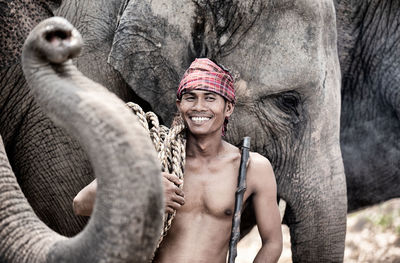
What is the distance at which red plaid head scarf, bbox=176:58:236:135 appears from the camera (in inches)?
106

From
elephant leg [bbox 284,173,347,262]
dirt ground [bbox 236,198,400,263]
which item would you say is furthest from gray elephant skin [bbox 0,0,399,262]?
dirt ground [bbox 236,198,400,263]

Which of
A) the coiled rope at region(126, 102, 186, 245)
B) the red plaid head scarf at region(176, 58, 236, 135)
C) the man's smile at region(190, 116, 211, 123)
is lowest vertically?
the coiled rope at region(126, 102, 186, 245)

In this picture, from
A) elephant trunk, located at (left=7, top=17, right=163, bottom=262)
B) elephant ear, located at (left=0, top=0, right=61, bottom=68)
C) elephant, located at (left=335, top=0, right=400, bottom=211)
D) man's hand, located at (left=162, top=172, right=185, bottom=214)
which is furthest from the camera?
elephant, located at (left=335, top=0, right=400, bottom=211)

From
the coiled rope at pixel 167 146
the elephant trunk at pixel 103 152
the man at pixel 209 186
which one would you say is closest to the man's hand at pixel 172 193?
the coiled rope at pixel 167 146

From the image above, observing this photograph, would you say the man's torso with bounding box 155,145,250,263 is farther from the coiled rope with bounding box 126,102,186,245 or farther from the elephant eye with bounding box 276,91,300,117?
the elephant eye with bounding box 276,91,300,117

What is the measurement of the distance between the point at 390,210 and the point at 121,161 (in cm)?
496

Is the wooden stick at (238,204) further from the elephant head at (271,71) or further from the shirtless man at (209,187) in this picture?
the elephant head at (271,71)

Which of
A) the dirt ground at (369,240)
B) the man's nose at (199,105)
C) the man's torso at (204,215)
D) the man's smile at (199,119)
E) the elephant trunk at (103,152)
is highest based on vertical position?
the elephant trunk at (103,152)

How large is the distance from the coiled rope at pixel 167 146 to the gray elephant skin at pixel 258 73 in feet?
2.34

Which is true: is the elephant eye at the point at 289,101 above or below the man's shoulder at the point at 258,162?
below

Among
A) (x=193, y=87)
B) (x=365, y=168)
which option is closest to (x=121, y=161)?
(x=193, y=87)

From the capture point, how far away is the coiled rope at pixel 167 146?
101 inches

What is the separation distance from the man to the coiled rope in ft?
0.20

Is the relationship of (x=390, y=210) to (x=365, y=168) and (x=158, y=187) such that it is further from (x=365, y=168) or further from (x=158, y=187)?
(x=158, y=187)
